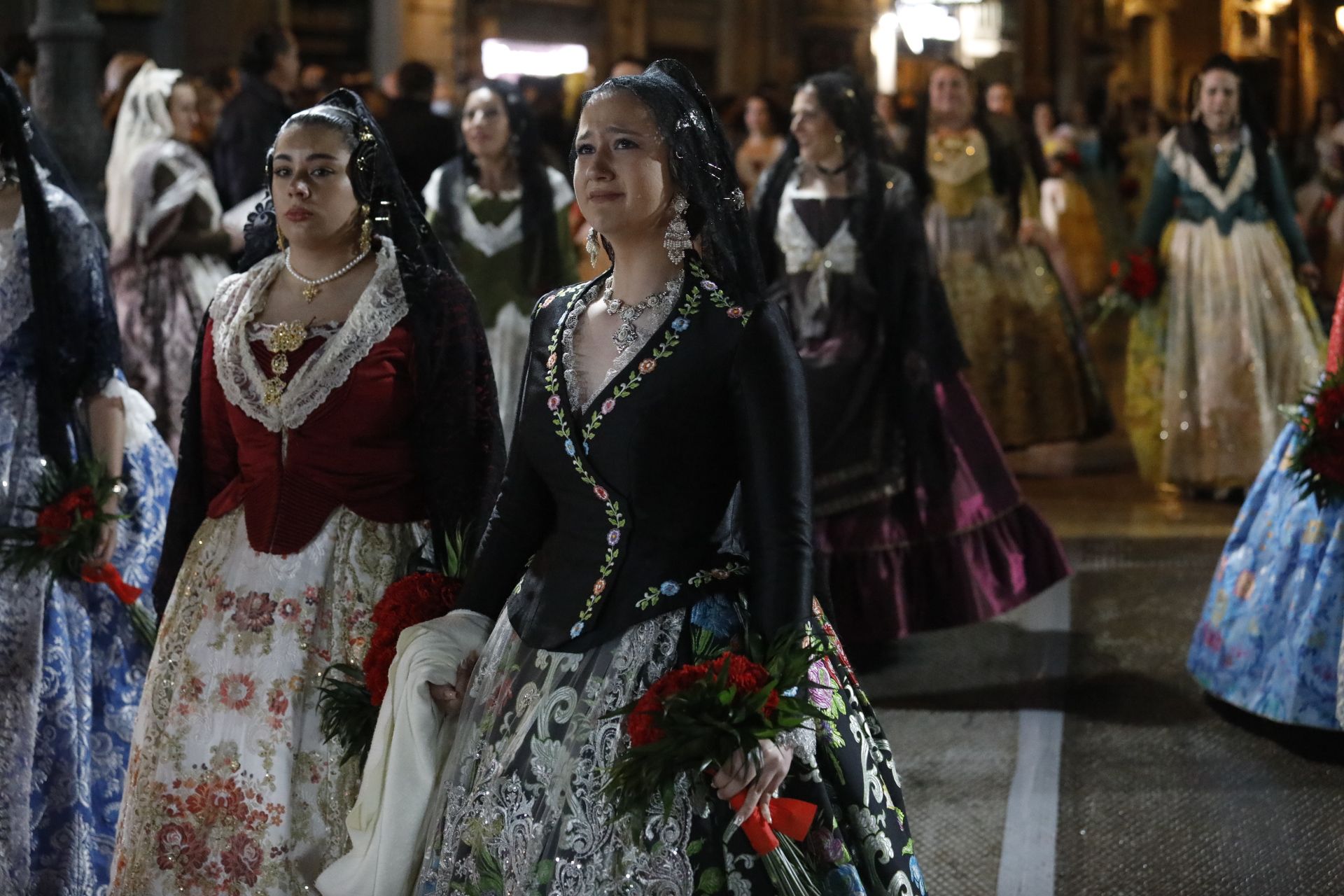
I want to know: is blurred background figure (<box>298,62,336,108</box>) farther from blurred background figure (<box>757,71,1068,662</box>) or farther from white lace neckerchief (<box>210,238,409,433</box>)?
white lace neckerchief (<box>210,238,409,433</box>)

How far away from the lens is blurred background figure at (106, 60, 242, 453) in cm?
795

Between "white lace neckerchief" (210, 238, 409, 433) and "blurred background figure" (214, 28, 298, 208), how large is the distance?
16.5 feet

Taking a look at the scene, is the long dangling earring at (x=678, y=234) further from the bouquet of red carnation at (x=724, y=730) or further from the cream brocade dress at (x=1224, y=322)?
the cream brocade dress at (x=1224, y=322)

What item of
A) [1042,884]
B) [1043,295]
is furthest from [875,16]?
[1042,884]

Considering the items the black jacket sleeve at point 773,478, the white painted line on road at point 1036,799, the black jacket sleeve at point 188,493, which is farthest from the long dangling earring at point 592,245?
the white painted line on road at point 1036,799

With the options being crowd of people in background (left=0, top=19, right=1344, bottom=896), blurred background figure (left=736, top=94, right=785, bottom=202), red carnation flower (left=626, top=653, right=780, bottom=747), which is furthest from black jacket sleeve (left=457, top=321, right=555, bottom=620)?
blurred background figure (left=736, top=94, right=785, bottom=202)

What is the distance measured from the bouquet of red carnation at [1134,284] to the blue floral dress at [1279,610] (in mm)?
3210

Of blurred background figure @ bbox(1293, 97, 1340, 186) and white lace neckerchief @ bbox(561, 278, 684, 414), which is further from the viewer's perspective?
blurred background figure @ bbox(1293, 97, 1340, 186)

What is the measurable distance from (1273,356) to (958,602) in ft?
11.0

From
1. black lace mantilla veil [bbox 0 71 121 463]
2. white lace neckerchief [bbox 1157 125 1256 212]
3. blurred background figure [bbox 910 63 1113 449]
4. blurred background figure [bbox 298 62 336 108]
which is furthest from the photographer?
blurred background figure [bbox 298 62 336 108]

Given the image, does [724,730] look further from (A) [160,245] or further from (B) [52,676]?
(A) [160,245]

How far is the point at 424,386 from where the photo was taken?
3.58 m

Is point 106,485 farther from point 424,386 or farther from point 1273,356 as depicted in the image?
point 1273,356

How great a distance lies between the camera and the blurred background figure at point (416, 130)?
9219 millimetres
